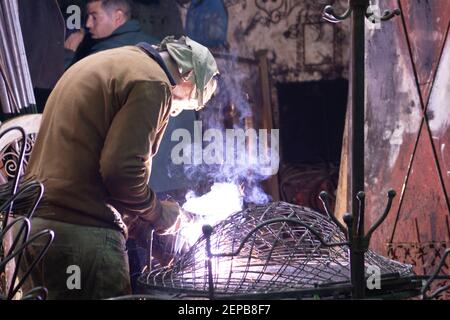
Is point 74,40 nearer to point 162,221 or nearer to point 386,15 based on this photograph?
point 162,221

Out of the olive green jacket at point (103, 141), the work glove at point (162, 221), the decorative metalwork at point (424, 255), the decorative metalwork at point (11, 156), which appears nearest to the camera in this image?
the olive green jacket at point (103, 141)

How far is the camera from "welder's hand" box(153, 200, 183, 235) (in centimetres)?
413

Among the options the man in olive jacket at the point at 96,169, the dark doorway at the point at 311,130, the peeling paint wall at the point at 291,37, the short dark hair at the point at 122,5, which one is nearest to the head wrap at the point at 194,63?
the man in olive jacket at the point at 96,169

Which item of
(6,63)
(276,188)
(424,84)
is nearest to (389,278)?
(424,84)

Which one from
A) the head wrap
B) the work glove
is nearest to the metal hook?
the head wrap

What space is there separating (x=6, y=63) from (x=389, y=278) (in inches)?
159

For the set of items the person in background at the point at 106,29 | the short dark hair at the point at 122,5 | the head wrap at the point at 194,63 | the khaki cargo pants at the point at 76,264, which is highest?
the short dark hair at the point at 122,5

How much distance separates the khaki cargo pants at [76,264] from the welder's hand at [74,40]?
357cm

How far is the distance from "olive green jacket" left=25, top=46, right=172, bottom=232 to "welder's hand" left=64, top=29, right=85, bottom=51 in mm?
3280

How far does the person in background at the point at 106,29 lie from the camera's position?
23.9 feet

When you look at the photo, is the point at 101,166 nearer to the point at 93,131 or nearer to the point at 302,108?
the point at 93,131

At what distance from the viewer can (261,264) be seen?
362 centimetres

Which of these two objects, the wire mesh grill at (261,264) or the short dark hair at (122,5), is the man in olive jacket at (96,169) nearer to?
the wire mesh grill at (261,264)
